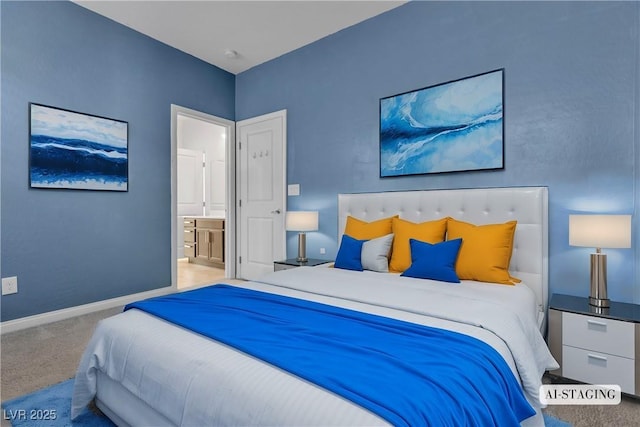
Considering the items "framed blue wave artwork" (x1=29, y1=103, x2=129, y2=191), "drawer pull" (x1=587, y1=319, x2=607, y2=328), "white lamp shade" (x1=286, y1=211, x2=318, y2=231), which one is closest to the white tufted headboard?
"drawer pull" (x1=587, y1=319, x2=607, y2=328)

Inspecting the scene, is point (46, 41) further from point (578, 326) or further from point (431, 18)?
point (578, 326)

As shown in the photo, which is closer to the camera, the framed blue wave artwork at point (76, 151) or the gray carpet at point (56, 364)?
the gray carpet at point (56, 364)

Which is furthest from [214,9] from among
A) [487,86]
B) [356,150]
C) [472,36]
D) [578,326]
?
[578,326]

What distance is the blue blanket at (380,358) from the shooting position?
0.92 metres

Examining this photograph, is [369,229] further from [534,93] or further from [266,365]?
[266,365]

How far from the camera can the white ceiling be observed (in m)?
3.24

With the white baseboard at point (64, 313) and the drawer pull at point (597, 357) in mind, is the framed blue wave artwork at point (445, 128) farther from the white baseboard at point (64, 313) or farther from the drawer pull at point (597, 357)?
the white baseboard at point (64, 313)

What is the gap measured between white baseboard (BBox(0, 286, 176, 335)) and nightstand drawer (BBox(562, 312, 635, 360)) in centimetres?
387

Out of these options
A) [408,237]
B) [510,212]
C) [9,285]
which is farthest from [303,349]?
[9,285]

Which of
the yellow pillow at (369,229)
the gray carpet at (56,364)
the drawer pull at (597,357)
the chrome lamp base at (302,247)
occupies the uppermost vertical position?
the yellow pillow at (369,229)

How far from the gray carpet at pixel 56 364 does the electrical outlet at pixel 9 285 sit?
1.12ft

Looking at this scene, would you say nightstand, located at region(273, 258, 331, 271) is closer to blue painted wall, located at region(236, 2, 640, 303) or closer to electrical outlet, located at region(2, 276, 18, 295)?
blue painted wall, located at region(236, 2, 640, 303)

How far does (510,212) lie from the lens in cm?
257

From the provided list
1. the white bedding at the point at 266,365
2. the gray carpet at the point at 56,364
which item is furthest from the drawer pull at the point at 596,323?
the gray carpet at the point at 56,364
